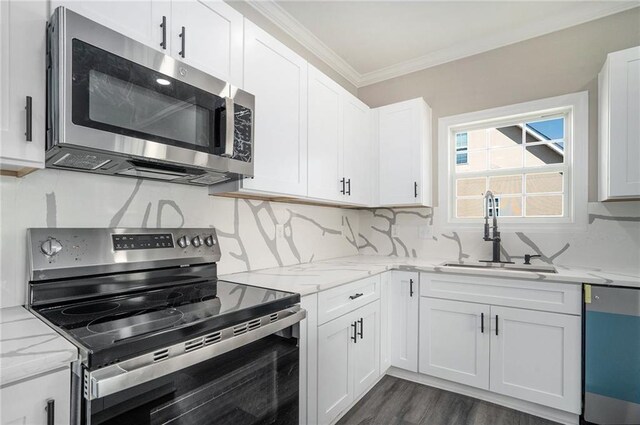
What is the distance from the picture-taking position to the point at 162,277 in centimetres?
148

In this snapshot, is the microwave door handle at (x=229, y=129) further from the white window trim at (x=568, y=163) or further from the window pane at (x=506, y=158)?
the window pane at (x=506, y=158)

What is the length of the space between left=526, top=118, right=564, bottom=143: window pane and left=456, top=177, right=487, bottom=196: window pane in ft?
1.58

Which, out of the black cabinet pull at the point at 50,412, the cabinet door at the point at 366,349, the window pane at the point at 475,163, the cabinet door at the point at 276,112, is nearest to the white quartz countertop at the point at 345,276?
the cabinet door at the point at 366,349

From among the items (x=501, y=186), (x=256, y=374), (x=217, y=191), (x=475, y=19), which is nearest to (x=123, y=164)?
(x=217, y=191)

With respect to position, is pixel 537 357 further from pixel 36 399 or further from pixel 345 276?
pixel 36 399

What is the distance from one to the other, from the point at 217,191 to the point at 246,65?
674 millimetres

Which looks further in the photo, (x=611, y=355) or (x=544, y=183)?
(x=544, y=183)

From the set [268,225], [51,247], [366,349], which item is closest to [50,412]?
[51,247]

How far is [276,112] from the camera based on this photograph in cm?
183

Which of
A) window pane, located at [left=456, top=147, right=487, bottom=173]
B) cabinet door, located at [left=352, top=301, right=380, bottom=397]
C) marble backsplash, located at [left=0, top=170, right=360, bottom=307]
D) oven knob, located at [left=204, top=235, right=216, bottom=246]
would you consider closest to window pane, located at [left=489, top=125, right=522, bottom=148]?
window pane, located at [left=456, top=147, right=487, bottom=173]

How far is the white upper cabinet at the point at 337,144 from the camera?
215 centimetres

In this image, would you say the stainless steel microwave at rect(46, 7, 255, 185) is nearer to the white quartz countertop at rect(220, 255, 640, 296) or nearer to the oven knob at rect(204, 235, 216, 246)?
the oven knob at rect(204, 235, 216, 246)

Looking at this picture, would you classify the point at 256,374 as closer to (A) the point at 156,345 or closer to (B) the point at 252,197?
(A) the point at 156,345

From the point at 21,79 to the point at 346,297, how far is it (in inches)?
65.2
